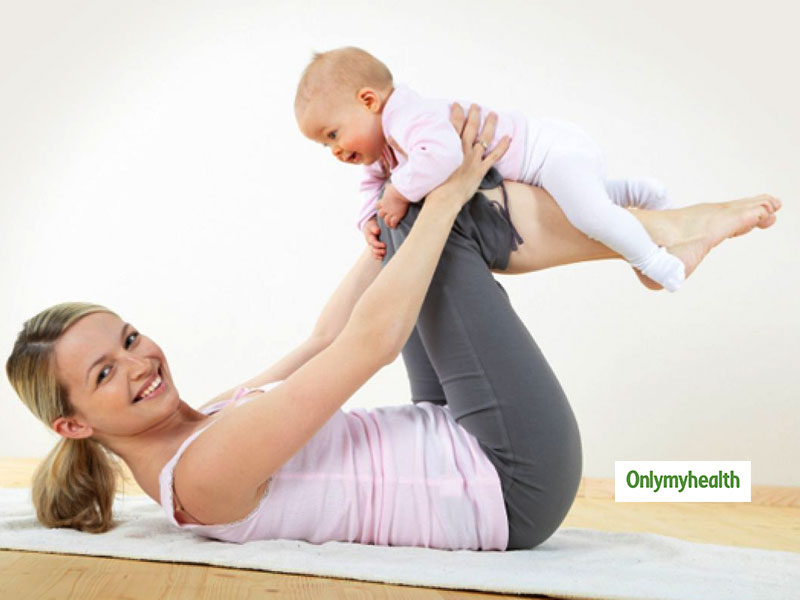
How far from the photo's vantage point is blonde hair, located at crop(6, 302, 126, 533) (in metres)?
1.58

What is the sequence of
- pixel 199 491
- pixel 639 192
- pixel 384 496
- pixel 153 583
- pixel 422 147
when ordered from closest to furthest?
pixel 153 583, pixel 199 491, pixel 384 496, pixel 422 147, pixel 639 192

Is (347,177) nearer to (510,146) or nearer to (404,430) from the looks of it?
(510,146)

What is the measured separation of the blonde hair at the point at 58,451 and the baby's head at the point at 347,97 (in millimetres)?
588

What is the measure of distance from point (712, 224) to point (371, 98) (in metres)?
0.79

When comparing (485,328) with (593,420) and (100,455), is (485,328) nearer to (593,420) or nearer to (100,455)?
(100,455)

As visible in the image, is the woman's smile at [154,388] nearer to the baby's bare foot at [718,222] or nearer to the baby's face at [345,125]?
the baby's face at [345,125]

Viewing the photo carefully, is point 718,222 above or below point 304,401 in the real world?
above

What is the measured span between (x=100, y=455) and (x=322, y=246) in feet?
7.17

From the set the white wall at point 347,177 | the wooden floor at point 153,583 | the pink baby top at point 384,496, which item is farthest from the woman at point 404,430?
the white wall at point 347,177

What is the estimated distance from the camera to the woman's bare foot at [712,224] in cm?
190

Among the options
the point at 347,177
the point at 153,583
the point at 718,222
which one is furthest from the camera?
the point at 347,177

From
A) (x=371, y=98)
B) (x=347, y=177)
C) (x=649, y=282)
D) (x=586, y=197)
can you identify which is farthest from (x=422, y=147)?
(x=347, y=177)

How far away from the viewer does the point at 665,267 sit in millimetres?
1856

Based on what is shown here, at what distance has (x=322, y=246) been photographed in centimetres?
382
